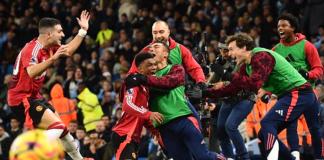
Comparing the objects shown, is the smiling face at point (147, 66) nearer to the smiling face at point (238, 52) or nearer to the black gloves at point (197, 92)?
the black gloves at point (197, 92)

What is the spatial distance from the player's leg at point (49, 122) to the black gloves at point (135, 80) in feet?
3.95

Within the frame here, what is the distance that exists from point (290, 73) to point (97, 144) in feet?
20.6

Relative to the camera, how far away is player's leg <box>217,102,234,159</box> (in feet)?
40.0

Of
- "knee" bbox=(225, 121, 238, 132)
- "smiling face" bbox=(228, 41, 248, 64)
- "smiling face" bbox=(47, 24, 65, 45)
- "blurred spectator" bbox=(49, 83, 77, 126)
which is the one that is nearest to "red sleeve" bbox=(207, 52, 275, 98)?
"smiling face" bbox=(228, 41, 248, 64)

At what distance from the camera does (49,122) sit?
1080 centimetres

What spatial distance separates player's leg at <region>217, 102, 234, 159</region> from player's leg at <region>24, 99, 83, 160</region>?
2.39 m

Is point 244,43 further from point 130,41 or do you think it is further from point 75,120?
point 130,41

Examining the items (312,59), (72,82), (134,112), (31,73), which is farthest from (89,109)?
(134,112)

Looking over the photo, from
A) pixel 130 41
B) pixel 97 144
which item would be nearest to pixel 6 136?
pixel 97 144

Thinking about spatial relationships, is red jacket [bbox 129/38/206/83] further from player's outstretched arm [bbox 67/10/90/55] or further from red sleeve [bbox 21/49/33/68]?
red sleeve [bbox 21/49/33/68]

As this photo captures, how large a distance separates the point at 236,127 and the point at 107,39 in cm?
1078

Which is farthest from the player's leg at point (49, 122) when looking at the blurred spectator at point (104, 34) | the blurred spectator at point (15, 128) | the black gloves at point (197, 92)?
the blurred spectator at point (104, 34)

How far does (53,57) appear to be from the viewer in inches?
404

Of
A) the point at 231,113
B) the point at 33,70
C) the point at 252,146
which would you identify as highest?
the point at 33,70
